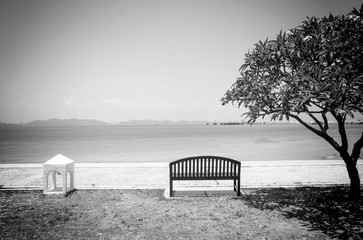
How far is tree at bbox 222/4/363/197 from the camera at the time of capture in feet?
13.4

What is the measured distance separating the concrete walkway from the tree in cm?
308

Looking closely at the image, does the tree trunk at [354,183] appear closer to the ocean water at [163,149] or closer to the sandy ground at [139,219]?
the sandy ground at [139,219]

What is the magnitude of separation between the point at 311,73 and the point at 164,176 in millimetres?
7615

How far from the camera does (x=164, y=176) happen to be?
10133 mm

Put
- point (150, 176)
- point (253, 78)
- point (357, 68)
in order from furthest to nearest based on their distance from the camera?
point (150, 176) < point (253, 78) < point (357, 68)

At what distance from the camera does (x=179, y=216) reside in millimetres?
5402

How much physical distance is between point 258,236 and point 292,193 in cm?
345

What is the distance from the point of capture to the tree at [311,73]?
4086 mm

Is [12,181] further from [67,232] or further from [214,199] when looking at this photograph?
[214,199]

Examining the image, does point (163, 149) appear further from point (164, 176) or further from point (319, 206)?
point (319, 206)

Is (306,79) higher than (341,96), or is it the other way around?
(306,79)

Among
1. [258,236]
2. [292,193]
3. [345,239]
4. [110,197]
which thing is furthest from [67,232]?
[292,193]

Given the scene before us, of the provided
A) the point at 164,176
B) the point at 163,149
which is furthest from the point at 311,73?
the point at 163,149

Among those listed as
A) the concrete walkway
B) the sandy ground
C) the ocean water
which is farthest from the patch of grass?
the ocean water
